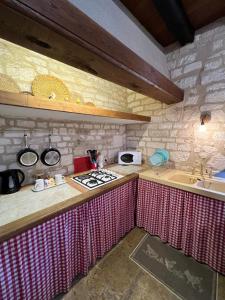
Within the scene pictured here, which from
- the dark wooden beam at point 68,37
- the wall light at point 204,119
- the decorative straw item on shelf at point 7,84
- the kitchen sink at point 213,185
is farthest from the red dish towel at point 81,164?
the wall light at point 204,119

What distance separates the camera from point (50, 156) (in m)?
1.54

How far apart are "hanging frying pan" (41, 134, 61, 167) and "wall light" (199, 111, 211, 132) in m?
1.67

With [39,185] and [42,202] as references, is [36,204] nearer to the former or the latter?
[42,202]

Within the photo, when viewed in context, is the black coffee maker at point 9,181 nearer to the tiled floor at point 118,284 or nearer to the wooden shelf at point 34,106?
the wooden shelf at point 34,106

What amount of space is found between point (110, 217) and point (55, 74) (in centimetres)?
162

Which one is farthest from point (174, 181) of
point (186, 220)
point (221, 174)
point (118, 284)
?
point (118, 284)

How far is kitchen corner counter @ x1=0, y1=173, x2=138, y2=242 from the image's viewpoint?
0.84 m

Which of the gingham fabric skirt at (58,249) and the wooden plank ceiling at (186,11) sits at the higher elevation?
the wooden plank ceiling at (186,11)

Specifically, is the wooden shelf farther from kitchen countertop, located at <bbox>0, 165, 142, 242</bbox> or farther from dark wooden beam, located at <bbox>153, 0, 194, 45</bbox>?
dark wooden beam, located at <bbox>153, 0, 194, 45</bbox>

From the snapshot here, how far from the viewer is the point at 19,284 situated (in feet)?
2.87

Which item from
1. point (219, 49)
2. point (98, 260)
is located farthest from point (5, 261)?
point (219, 49)

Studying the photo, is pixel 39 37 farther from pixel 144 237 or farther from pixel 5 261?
pixel 144 237

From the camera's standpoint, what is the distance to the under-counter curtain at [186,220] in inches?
49.1

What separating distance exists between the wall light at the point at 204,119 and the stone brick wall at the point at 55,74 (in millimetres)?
1220
